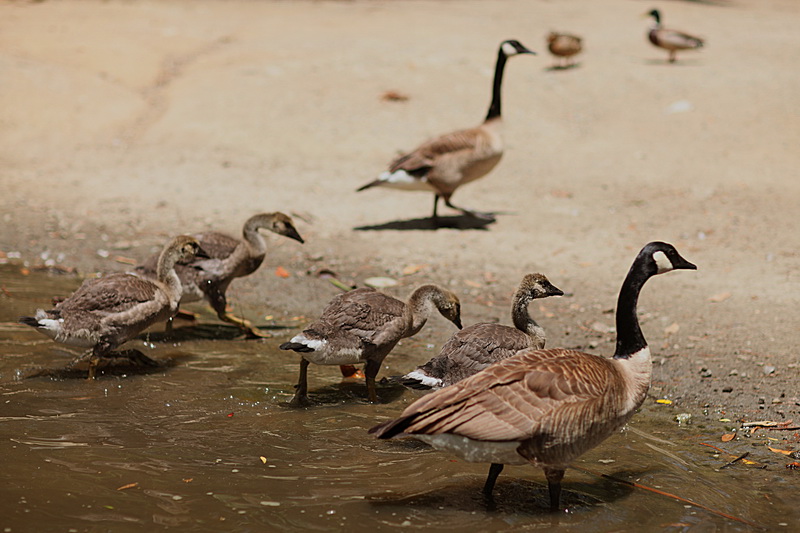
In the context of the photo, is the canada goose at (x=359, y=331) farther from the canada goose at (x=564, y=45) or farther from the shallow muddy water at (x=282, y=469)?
the canada goose at (x=564, y=45)

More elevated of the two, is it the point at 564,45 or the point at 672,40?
the point at 672,40

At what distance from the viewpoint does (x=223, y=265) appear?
9086mm

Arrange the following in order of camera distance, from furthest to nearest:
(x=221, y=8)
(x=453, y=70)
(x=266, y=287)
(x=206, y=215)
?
(x=221, y=8) → (x=453, y=70) → (x=206, y=215) → (x=266, y=287)

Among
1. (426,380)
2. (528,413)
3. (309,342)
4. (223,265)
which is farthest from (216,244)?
(528,413)

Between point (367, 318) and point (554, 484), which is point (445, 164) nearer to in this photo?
point (367, 318)

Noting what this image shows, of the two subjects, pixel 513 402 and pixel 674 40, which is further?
pixel 674 40

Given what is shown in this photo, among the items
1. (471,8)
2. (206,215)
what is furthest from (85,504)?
(471,8)

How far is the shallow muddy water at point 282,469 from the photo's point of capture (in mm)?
5305

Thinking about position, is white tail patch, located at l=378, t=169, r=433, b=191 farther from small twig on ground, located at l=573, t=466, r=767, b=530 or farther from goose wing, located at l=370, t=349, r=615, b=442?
goose wing, located at l=370, t=349, r=615, b=442

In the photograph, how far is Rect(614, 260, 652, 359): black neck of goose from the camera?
594 centimetres

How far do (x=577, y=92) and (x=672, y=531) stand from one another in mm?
12725

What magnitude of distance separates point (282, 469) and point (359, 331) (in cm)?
161

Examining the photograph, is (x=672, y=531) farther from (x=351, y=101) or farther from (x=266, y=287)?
(x=351, y=101)

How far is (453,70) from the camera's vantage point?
17562 millimetres
